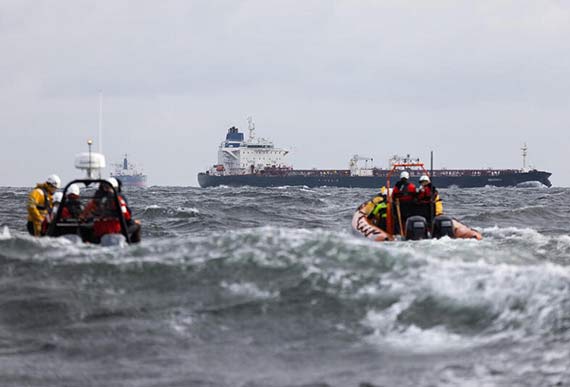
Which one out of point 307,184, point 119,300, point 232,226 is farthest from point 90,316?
point 307,184

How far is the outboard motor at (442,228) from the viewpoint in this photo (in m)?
15.6

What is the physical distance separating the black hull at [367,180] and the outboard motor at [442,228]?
80148 millimetres

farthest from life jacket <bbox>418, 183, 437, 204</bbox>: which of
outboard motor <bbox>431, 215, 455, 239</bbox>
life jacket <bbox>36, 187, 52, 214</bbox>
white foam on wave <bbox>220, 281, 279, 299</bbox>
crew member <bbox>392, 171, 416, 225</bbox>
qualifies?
white foam on wave <bbox>220, 281, 279, 299</bbox>

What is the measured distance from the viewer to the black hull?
99.8 meters

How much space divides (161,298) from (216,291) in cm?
62

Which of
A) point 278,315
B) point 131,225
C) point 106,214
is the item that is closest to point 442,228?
point 131,225

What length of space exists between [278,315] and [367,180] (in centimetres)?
9320

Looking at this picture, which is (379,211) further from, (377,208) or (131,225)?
(131,225)

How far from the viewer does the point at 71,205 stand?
13.5 metres

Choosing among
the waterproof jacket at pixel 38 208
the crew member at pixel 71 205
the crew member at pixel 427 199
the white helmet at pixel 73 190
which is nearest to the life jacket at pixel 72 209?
the crew member at pixel 71 205

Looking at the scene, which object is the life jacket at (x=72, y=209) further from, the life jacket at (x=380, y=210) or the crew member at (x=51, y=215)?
the life jacket at (x=380, y=210)

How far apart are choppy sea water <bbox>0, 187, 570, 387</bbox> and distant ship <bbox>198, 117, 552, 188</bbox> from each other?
85147mm

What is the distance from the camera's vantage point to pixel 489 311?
7.95 meters

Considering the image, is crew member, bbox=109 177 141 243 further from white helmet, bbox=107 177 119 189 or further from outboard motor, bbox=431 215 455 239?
outboard motor, bbox=431 215 455 239
